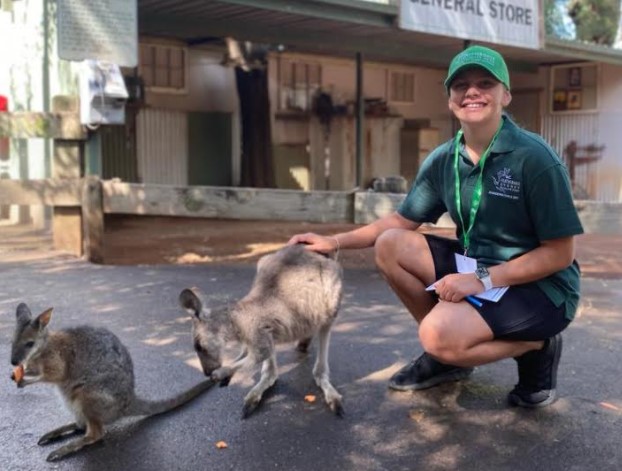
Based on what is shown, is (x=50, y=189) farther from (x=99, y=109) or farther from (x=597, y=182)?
(x=597, y=182)

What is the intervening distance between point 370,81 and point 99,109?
11598 millimetres

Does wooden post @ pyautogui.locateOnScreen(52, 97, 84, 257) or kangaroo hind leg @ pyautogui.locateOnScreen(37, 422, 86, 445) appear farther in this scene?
wooden post @ pyautogui.locateOnScreen(52, 97, 84, 257)

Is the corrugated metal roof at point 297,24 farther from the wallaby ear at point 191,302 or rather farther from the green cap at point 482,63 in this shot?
the wallaby ear at point 191,302

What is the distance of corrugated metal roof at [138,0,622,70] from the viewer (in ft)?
32.7

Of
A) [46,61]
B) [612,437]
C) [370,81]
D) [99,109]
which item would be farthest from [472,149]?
[370,81]

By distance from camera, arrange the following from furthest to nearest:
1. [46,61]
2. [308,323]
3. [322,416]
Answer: [46,61]
[308,323]
[322,416]

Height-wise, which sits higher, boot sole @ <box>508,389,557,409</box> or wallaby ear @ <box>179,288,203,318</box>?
wallaby ear @ <box>179,288,203,318</box>

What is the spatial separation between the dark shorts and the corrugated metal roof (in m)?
6.96

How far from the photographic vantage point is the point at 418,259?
11.8 ft

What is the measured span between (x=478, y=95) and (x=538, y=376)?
4.28ft

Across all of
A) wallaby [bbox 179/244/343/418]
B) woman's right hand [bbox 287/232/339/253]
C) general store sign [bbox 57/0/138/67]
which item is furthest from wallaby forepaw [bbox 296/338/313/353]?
general store sign [bbox 57/0/138/67]

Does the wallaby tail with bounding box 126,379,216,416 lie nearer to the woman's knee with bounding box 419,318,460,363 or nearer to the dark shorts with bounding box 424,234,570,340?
the woman's knee with bounding box 419,318,460,363

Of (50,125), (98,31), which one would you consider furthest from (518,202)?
(50,125)

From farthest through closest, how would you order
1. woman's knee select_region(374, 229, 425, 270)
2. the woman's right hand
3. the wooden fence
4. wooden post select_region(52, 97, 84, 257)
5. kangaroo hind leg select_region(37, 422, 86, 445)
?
wooden post select_region(52, 97, 84, 257) → the wooden fence → the woman's right hand → woman's knee select_region(374, 229, 425, 270) → kangaroo hind leg select_region(37, 422, 86, 445)
